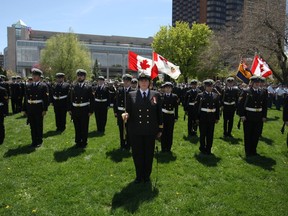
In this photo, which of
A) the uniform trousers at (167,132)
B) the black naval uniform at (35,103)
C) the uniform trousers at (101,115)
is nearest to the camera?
the uniform trousers at (167,132)

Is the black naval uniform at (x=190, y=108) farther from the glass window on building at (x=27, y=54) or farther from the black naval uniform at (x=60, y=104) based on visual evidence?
the glass window on building at (x=27, y=54)

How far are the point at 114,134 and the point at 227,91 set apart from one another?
4.76 meters

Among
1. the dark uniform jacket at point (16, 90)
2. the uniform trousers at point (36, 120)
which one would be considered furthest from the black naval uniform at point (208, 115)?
the dark uniform jacket at point (16, 90)

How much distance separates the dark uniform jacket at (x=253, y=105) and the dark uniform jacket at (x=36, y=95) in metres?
5.98

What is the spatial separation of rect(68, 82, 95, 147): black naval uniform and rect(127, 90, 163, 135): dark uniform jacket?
3262mm

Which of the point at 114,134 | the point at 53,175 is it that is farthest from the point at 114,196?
the point at 114,134

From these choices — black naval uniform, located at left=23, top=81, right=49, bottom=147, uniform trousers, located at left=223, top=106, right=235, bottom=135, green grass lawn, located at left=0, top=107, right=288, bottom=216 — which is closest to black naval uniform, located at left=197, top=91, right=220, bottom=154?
green grass lawn, located at left=0, top=107, right=288, bottom=216

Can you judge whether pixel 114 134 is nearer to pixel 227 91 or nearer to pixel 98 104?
pixel 98 104

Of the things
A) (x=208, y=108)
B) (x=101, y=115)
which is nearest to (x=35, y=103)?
(x=101, y=115)

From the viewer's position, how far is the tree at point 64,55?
5212 cm

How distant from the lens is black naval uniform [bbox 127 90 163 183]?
640 centimetres

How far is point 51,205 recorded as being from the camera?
5480mm

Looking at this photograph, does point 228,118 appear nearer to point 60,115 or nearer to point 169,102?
point 169,102

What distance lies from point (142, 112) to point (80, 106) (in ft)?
11.5
